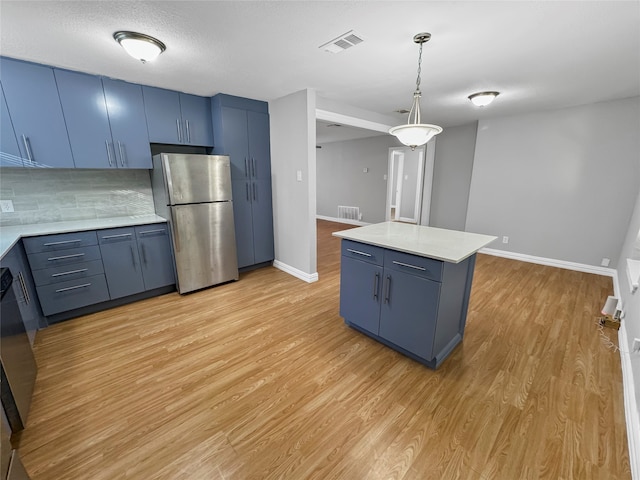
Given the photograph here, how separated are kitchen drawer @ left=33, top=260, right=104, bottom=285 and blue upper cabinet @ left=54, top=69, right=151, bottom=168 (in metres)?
1.00

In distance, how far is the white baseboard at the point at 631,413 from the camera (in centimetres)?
128

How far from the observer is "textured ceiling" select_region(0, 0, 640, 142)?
1.58 m

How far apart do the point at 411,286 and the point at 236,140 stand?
2.80m

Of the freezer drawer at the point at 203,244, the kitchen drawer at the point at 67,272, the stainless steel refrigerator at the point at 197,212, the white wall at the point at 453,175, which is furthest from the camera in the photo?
the white wall at the point at 453,175

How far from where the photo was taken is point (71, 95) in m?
2.51

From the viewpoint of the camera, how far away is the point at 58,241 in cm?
240

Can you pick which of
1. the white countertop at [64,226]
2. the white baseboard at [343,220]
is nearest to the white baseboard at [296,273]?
the white countertop at [64,226]

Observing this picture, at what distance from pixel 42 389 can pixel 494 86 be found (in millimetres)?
4749

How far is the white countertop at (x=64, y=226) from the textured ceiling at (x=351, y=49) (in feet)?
4.72

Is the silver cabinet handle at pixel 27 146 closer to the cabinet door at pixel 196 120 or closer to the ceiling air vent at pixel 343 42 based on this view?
the cabinet door at pixel 196 120

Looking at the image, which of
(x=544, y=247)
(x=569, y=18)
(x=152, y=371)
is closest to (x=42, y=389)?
(x=152, y=371)

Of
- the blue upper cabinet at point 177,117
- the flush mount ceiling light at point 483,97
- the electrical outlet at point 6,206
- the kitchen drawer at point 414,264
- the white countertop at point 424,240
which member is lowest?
the kitchen drawer at point 414,264

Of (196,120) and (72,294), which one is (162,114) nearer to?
(196,120)

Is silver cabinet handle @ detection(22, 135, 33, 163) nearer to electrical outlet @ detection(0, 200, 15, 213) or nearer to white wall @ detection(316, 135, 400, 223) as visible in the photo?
electrical outlet @ detection(0, 200, 15, 213)
